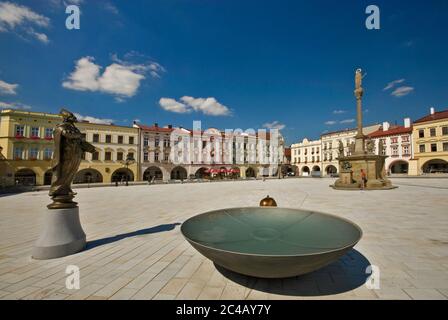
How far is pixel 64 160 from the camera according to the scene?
4535mm

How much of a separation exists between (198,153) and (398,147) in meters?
42.1

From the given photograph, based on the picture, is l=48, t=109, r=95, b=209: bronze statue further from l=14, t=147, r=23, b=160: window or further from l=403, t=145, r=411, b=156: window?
l=403, t=145, r=411, b=156: window

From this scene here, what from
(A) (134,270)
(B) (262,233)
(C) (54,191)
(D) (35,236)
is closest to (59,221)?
(C) (54,191)

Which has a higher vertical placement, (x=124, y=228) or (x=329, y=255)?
(x=329, y=255)

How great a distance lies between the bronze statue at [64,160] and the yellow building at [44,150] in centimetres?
3363

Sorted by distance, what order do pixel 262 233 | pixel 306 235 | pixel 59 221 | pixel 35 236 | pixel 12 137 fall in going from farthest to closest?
1. pixel 12 137
2. pixel 35 236
3. pixel 59 221
4. pixel 262 233
5. pixel 306 235

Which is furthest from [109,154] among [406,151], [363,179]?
[406,151]

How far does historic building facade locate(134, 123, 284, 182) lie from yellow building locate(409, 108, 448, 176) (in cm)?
3012

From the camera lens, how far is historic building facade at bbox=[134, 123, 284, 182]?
40781 mm

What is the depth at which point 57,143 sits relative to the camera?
14.5 feet

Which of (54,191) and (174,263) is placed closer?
(174,263)

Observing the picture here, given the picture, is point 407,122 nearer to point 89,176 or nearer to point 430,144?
point 430,144
